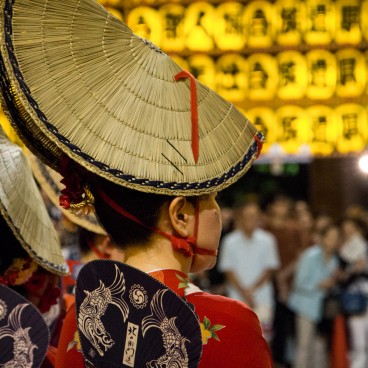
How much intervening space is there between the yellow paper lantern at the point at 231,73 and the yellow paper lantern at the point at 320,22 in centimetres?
70

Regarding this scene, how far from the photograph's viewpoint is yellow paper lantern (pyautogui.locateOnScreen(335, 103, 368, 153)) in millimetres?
9852

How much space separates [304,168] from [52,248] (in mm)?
18999

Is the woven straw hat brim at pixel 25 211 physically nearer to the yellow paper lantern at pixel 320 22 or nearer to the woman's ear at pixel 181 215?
the woman's ear at pixel 181 215

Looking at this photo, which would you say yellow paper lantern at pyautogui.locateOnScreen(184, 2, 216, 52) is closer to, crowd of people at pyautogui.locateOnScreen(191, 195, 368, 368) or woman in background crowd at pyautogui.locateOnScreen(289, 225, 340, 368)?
crowd of people at pyautogui.locateOnScreen(191, 195, 368, 368)

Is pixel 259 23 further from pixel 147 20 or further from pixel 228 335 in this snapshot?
pixel 228 335

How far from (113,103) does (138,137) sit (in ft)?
0.32

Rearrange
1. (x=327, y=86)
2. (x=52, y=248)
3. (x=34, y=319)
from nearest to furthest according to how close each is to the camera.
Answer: (x=34, y=319), (x=52, y=248), (x=327, y=86)

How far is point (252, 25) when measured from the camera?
942 cm

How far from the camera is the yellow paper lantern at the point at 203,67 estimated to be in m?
9.39

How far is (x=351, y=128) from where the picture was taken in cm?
994

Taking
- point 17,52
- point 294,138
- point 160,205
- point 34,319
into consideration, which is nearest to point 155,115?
point 160,205

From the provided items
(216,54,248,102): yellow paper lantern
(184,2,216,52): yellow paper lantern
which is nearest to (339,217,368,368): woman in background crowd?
(216,54,248,102): yellow paper lantern

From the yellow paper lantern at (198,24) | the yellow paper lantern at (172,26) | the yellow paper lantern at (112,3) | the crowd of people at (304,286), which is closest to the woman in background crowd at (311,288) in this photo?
the crowd of people at (304,286)

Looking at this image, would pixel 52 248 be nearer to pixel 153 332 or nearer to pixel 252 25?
pixel 153 332
